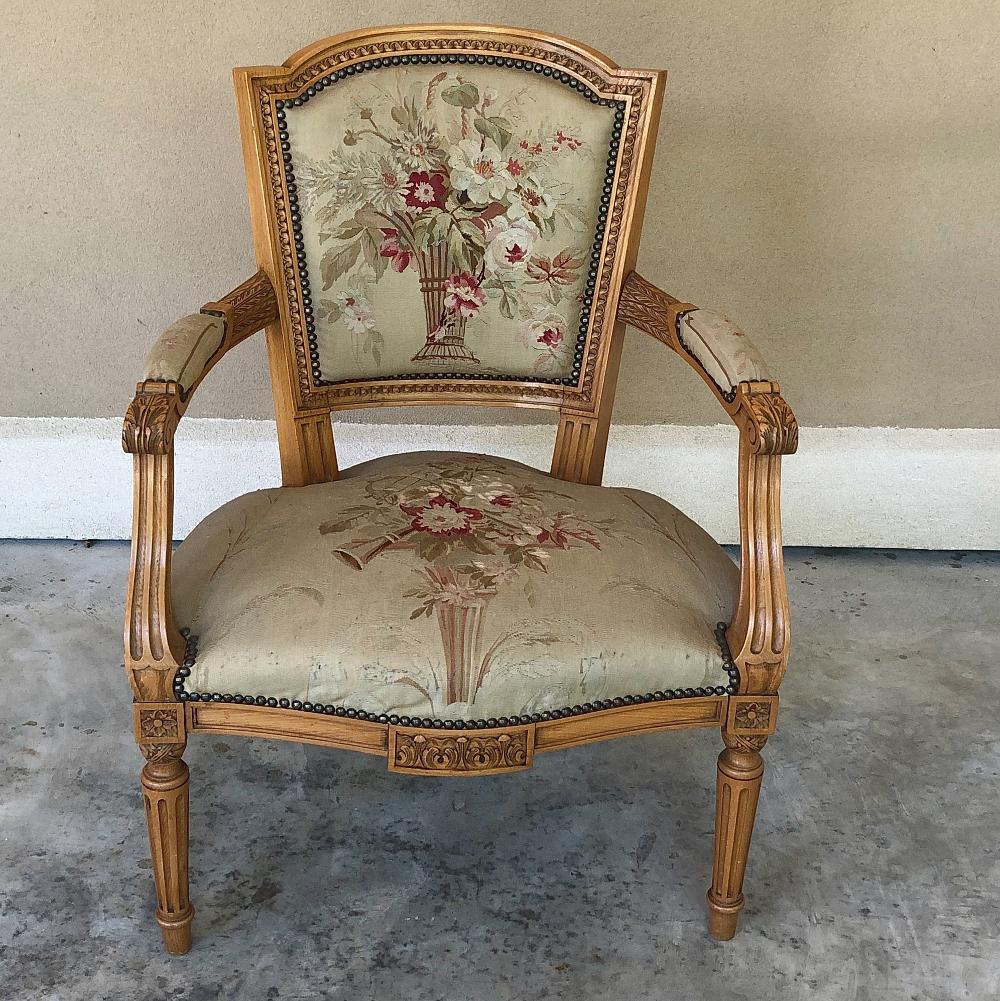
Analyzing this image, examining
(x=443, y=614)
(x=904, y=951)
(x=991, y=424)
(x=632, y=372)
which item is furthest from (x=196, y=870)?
(x=991, y=424)

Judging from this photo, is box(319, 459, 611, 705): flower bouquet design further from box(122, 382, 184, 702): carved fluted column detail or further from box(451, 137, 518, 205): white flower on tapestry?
box(451, 137, 518, 205): white flower on tapestry

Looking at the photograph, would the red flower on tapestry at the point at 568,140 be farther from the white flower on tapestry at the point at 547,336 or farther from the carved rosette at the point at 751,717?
the carved rosette at the point at 751,717

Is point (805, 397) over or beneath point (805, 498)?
over

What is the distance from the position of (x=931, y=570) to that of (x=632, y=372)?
0.74 metres

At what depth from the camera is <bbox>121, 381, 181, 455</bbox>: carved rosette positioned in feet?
3.80

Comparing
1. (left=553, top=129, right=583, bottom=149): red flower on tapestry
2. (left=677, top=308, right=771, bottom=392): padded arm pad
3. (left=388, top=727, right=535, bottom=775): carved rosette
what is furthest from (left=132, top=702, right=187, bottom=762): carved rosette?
(left=553, top=129, right=583, bottom=149): red flower on tapestry

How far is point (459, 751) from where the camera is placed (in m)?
1.22

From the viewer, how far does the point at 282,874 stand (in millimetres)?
1491

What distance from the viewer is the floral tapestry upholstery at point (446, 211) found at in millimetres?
1516

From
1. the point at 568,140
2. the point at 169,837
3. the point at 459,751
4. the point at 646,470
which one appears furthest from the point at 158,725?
the point at 646,470

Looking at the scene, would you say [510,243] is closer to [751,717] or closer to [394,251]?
[394,251]

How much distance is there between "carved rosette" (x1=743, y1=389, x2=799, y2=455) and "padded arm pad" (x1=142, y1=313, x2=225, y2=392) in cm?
60

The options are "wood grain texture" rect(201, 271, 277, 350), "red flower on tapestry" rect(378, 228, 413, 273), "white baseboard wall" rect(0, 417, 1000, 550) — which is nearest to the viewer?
"wood grain texture" rect(201, 271, 277, 350)

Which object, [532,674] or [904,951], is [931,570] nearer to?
[904,951]
